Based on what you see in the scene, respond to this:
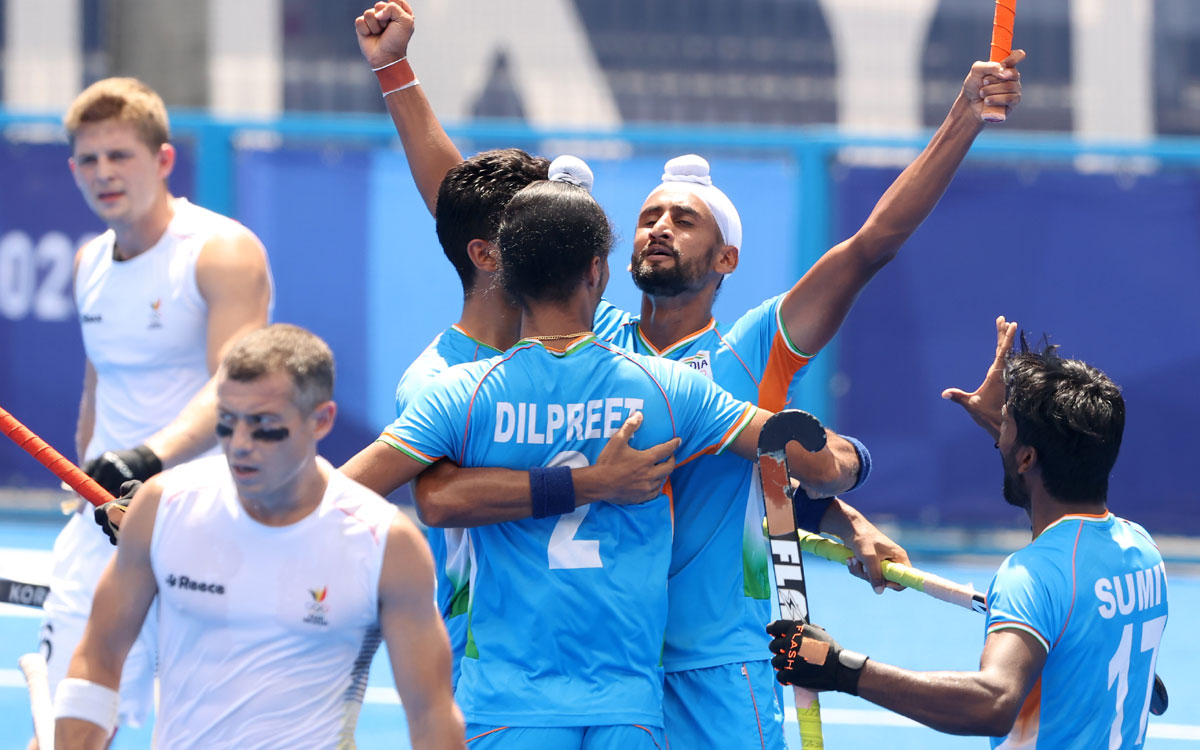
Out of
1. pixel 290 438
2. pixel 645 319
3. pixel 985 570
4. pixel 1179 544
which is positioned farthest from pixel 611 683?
pixel 1179 544

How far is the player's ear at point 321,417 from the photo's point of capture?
131 inches

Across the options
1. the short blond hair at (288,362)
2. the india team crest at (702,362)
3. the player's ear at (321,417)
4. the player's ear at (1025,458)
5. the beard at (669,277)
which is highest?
the beard at (669,277)

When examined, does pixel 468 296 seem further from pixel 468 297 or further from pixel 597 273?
pixel 597 273

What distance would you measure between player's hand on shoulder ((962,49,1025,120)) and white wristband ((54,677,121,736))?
8.80 feet

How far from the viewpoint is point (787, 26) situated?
1656 cm

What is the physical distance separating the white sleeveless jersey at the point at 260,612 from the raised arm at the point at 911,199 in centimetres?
159

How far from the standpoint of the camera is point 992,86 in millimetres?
4113

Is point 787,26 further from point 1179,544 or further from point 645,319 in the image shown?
point 645,319

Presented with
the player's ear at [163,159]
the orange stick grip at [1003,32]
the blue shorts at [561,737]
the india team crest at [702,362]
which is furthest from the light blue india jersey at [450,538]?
the player's ear at [163,159]

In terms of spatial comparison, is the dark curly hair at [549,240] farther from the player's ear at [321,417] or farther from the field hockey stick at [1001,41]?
the field hockey stick at [1001,41]

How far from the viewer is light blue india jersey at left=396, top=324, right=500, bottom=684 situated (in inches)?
157

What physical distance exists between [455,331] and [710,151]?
263 inches

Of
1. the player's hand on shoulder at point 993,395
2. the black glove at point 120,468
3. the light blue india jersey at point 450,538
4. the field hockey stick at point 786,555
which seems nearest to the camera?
the field hockey stick at point 786,555

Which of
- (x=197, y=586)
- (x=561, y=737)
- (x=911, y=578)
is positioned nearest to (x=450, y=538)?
(x=561, y=737)
